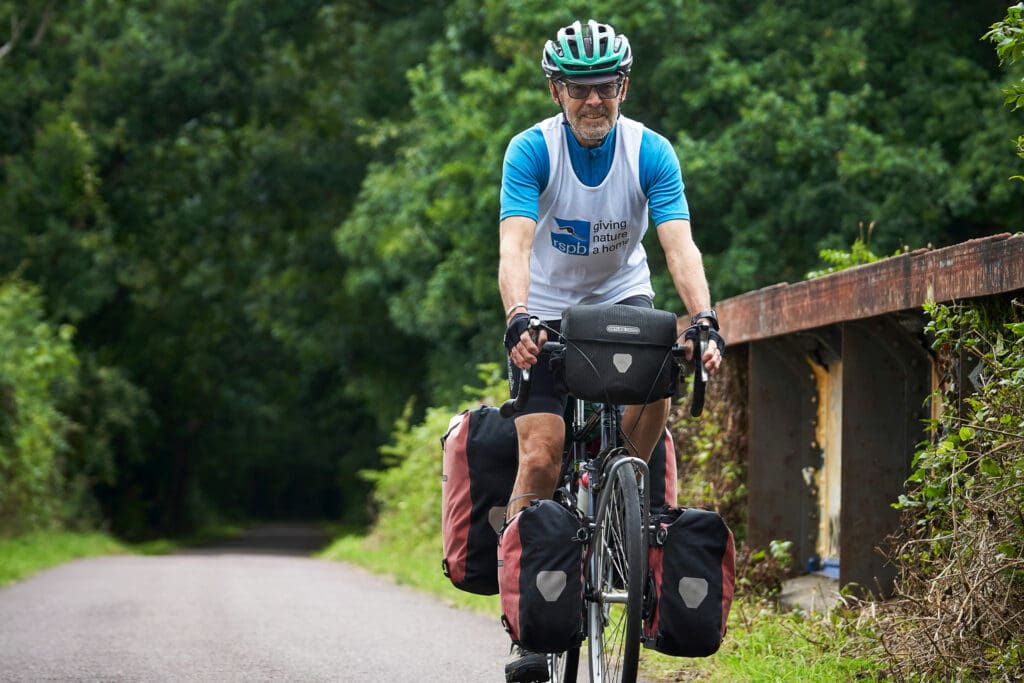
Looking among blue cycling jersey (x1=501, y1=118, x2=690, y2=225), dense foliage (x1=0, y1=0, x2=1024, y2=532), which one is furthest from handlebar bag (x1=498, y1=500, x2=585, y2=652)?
dense foliage (x1=0, y1=0, x2=1024, y2=532)

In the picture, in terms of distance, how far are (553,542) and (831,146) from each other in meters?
15.1

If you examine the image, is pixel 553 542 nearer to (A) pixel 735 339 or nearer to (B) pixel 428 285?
(A) pixel 735 339

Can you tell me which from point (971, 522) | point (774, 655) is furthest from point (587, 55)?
point (774, 655)

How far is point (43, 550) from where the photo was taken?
61.1 feet

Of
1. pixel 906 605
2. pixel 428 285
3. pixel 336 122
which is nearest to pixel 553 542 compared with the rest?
pixel 906 605

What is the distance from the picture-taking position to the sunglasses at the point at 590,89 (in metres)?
4.83

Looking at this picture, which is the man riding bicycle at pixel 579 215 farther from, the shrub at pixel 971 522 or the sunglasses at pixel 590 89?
the shrub at pixel 971 522

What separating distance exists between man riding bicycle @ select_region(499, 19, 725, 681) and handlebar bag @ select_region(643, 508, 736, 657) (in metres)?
0.38

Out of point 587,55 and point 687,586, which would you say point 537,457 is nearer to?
Answer: point 687,586

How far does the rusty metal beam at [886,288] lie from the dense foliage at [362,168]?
11.0 m

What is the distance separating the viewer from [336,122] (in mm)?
31469

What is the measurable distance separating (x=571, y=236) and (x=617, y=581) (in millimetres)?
1238

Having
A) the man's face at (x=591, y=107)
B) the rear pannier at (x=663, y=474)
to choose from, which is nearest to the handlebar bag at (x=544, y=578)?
the rear pannier at (x=663, y=474)

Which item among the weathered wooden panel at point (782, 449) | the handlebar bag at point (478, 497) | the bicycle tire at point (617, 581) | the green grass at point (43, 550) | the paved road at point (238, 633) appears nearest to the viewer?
the bicycle tire at point (617, 581)
